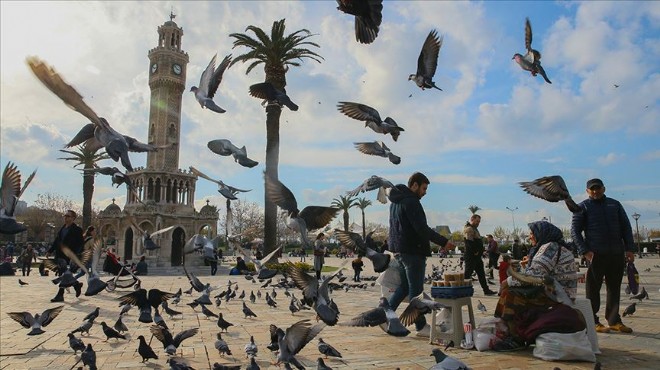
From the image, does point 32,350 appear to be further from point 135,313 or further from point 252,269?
point 252,269

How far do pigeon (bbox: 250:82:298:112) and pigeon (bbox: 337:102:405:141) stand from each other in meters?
1.09

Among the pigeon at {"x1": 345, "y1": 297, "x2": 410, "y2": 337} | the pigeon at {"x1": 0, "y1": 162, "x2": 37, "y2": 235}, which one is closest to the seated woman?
the pigeon at {"x1": 345, "y1": 297, "x2": 410, "y2": 337}

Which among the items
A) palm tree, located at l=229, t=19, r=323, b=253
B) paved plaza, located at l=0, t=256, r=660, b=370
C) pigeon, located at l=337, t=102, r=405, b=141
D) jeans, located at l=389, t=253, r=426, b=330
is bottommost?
paved plaza, located at l=0, t=256, r=660, b=370

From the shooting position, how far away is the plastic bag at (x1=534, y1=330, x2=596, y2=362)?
4.22 m

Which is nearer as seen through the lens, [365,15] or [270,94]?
[365,15]

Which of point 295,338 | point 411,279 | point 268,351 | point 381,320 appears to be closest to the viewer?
point 295,338

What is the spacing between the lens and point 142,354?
4.52 metres

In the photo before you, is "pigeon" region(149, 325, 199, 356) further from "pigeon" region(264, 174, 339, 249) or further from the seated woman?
the seated woman

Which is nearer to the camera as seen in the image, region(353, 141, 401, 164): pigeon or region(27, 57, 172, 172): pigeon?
region(27, 57, 172, 172): pigeon

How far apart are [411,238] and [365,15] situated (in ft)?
9.89

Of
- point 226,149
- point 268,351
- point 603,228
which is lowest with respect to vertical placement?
point 268,351

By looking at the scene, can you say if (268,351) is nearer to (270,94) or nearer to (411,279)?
(411,279)

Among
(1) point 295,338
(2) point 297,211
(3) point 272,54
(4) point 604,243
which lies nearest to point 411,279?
(2) point 297,211

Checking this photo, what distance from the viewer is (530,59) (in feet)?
18.7
